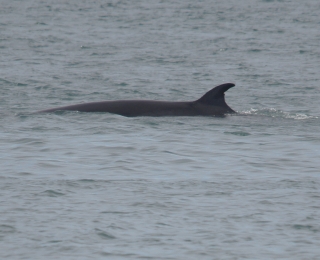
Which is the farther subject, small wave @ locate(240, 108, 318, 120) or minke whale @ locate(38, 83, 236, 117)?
small wave @ locate(240, 108, 318, 120)

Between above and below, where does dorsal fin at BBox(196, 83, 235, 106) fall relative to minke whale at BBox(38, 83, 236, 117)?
above

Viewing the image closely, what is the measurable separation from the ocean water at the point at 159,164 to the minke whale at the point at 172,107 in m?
0.26

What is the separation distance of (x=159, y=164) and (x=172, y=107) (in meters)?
3.67

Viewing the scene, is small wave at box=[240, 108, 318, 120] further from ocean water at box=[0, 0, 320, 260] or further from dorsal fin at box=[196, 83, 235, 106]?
dorsal fin at box=[196, 83, 235, 106]

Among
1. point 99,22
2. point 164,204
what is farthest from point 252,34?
point 164,204

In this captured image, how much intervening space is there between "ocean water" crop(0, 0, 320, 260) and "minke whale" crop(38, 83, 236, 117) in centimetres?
26

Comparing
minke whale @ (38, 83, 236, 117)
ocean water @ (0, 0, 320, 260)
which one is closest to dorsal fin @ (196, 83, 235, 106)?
minke whale @ (38, 83, 236, 117)

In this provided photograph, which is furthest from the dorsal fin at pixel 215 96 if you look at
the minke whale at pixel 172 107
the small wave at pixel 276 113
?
the small wave at pixel 276 113

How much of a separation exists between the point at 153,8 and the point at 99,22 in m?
12.7

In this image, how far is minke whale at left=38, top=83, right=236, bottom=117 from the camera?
14.6m

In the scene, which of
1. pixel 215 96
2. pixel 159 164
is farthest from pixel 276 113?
pixel 159 164

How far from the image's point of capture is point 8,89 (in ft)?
64.4

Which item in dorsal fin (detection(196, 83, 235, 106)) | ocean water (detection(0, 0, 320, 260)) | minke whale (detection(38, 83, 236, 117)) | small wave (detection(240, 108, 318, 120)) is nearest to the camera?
ocean water (detection(0, 0, 320, 260))

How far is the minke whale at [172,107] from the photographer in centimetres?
1458
